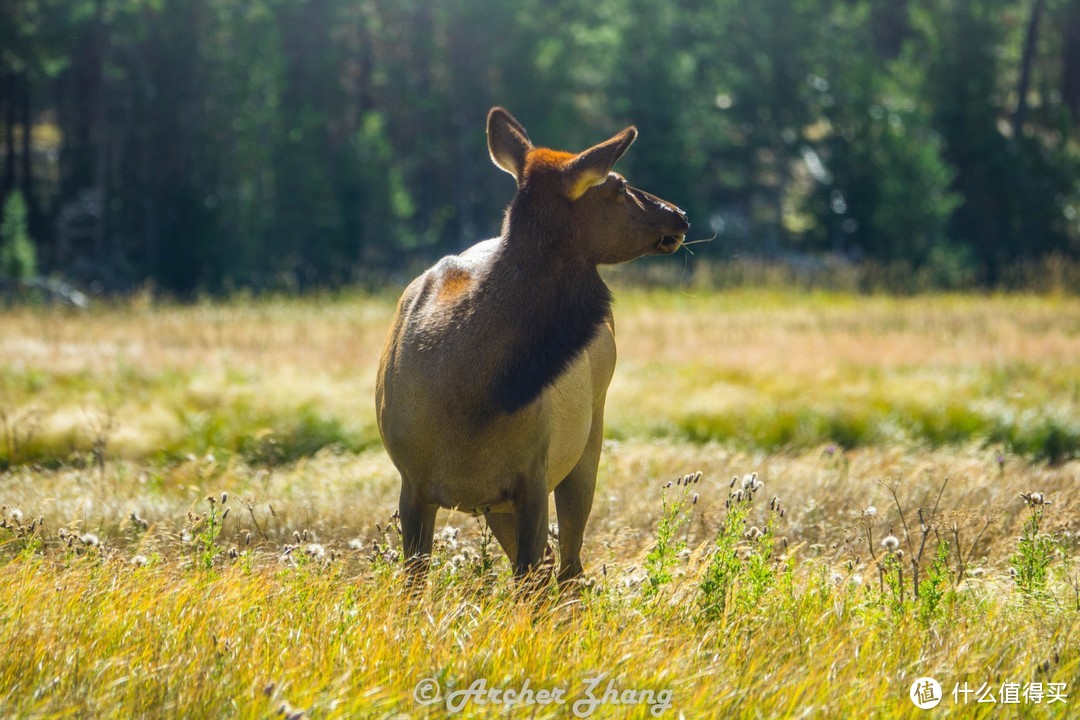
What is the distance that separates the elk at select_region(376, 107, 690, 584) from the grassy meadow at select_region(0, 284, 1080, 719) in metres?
0.37

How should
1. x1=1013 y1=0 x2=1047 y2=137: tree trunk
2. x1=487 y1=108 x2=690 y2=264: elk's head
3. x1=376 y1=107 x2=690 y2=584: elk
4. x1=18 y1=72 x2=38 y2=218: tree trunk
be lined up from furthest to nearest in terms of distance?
x1=1013 y1=0 x2=1047 y2=137: tree trunk < x1=18 y1=72 x2=38 y2=218: tree trunk < x1=487 y1=108 x2=690 y2=264: elk's head < x1=376 y1=107 x2=690 y2=584: elk

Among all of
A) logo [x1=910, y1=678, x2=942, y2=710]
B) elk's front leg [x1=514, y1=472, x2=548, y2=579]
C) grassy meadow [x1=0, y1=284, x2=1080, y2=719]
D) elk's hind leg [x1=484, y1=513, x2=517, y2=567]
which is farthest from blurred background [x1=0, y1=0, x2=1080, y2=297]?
logo [x1=910, y1=678, x2=942, y2=710]

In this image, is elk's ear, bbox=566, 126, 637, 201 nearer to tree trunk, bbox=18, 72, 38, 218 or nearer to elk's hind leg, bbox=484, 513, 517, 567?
elk's hind leg, bbox=484, 513, 517, 567

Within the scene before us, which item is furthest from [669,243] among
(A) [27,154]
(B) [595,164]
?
(A) [27,154]

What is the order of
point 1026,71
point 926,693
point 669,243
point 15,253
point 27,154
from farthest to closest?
1. point 1026,71
2. point 27,154
3. point 15,253
4. point 669,243
5. point 926,693

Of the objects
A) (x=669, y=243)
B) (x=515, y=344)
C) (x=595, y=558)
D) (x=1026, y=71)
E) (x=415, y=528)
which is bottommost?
(x=595, y=558)

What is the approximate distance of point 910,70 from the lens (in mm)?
Answer: 41000

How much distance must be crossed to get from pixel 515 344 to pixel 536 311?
173 millimetres

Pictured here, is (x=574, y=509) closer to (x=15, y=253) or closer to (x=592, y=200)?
(x=592, y=200)

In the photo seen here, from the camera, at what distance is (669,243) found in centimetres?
548

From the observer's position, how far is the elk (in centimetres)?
503

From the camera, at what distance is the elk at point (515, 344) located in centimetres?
503

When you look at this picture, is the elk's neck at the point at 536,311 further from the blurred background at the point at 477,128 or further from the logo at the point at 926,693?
the blurred background at the point at 477,128

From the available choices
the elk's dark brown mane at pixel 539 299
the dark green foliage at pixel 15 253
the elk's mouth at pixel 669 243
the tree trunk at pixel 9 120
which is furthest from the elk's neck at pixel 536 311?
the tree trunk at pixel 9 120
